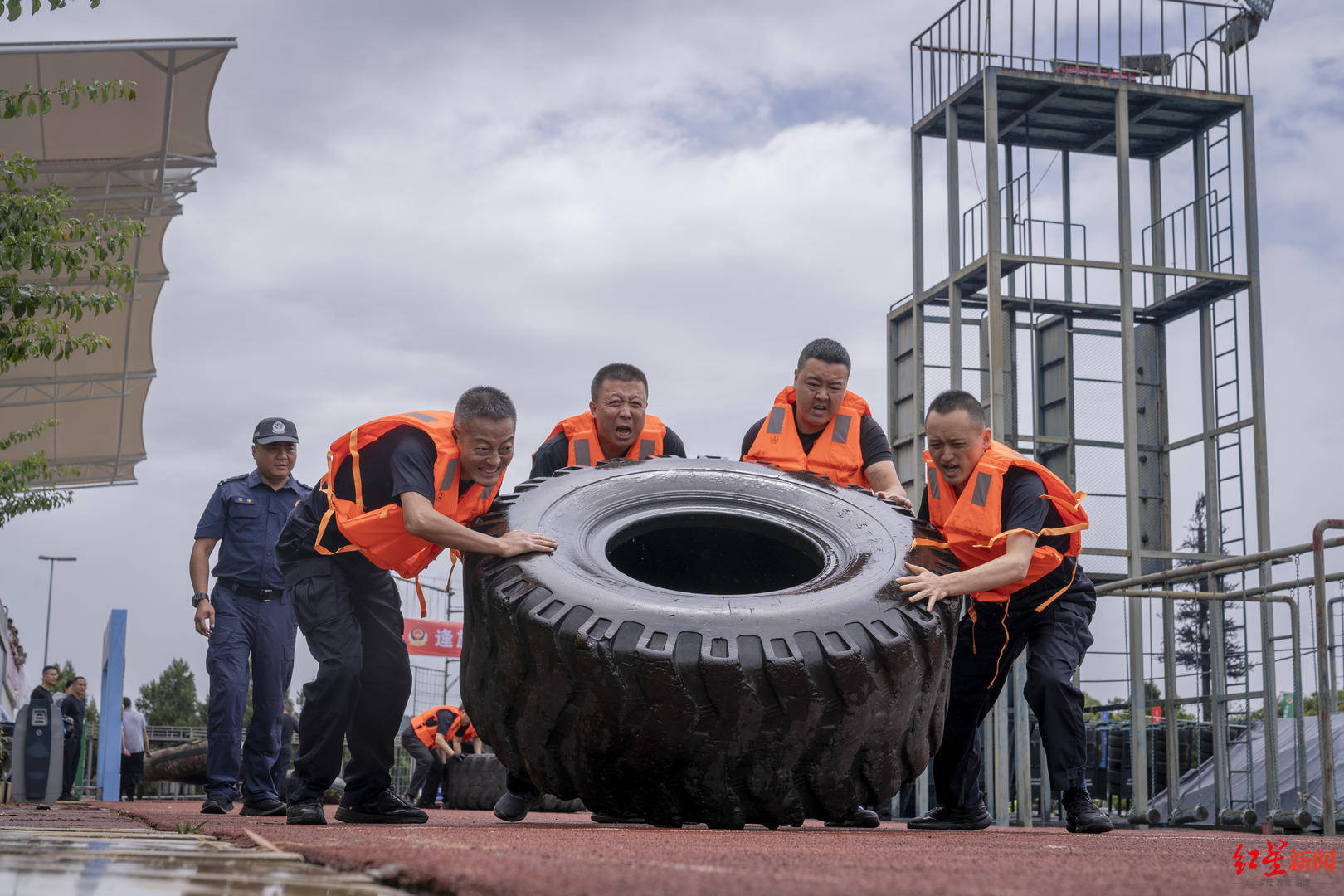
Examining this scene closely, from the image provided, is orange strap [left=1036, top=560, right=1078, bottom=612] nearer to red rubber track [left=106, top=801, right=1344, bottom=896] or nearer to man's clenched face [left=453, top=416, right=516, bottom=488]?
red rubber track [left=106, top=801, right=1344, bottom=896]

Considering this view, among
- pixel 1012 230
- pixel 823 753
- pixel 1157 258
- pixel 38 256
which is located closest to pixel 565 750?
pixel 823 753

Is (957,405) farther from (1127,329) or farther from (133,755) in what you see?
(133,755)

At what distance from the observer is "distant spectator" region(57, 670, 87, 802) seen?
1466cm

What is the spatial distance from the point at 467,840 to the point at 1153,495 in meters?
16.4

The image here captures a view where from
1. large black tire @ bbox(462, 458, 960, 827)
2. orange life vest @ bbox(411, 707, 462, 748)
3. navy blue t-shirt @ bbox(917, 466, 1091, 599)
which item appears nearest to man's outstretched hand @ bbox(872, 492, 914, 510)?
navy blue t-shirt @ bbox(917, 466, 1091, 599)

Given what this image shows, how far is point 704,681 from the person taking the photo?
3.75 m

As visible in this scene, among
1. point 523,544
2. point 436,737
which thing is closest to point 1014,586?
point 523,544

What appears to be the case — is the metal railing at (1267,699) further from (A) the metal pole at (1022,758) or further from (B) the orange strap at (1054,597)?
(B) the orange strap at (1054,597)

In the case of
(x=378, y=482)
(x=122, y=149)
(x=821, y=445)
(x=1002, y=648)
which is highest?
(x=122, y=149)

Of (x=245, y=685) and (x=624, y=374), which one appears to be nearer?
(x=624, y=374)

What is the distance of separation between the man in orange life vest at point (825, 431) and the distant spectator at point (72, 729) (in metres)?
11.4

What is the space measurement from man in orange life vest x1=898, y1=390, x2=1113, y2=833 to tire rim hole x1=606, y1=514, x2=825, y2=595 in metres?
0.61

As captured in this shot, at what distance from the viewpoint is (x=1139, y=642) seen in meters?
9.10

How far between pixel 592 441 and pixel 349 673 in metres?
1.41
